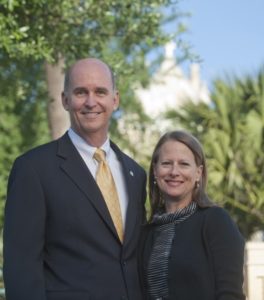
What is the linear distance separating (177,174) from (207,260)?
1.56 ft

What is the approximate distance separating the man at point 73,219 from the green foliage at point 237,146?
10.4 meters

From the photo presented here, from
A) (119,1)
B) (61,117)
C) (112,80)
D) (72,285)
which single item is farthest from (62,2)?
(72,285)

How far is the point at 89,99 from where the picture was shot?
357cm

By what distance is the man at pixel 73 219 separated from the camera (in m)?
3.31

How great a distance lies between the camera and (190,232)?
3.63 meters

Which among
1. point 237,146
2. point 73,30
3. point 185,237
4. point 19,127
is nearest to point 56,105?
point 73,30

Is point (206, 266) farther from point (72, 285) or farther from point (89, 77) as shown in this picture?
point (89, 77)

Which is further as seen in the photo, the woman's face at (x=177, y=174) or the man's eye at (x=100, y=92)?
the woman's face at (x=177, y=174)

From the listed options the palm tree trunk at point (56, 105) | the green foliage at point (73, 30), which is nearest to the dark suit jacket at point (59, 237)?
the green foliage at point (73, 30)

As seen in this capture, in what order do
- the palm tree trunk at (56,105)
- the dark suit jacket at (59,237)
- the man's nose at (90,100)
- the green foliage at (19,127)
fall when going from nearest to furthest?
the dark suit jacket at (59,237) → the man's nose at (90,100) → the palm tree trunk at (56,105) → the green foliage at (19,127)

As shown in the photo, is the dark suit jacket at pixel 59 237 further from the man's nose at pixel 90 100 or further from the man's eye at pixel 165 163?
the man's eye at pixel 165 163

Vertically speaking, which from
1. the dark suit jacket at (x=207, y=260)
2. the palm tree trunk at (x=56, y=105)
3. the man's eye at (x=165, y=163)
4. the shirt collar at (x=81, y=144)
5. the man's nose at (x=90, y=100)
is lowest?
the dark suit jacket at (x=207, y=260)

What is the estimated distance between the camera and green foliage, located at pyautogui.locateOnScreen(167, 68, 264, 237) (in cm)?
1412

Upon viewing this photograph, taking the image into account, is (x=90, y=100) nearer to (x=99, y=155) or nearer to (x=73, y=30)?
(x=99, y=155)
